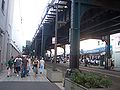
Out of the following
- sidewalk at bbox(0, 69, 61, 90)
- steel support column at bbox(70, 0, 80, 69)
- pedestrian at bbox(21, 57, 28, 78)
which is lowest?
sidewalk at bbox(0, 69, 61, 90)

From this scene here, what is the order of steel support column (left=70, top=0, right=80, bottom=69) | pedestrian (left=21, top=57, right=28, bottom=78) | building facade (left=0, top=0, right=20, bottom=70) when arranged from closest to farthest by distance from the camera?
1. steel support column (left=70, top=0, right=80, bottom=69)
2. pedestrian (left=21, top=57, right=28, bottom=78)
3. building facade (left=0, top=0, right=20, bottom=70)

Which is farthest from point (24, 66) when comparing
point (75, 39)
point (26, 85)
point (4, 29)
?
point (4, 29)

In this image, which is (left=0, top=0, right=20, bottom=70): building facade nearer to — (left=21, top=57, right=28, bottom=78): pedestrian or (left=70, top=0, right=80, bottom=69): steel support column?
(left=21, top=57, right=28, bottom=78): pedestrian

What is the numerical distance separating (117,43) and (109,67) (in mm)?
11451

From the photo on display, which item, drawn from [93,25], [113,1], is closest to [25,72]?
[113,1]

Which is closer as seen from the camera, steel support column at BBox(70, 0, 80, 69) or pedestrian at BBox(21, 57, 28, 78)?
steel support column at BBox(70, 0, 80, 69)

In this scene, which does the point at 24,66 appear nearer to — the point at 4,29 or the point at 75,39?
the point at 75,39

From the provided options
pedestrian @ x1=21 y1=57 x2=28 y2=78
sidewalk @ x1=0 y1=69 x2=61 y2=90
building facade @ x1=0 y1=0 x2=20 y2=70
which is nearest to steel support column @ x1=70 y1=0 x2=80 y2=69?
sidewalk @ x1=0 y1=69 x2=61 y2=90

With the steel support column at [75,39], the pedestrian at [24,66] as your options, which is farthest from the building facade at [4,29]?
the steel support column at [75,39]

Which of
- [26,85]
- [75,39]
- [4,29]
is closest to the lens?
[26,85]

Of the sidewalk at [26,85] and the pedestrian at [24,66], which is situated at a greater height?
the pedestrian at [24,66]

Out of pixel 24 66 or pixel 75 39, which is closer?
pixel 75 39

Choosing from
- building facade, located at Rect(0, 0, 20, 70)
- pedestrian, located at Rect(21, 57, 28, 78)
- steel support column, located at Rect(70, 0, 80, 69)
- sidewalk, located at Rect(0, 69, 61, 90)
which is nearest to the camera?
sidewalk, located at Rect(0, 69, 61, 90)

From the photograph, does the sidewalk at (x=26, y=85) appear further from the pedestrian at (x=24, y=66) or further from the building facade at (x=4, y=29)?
the building facade at (x=4, y=29)
